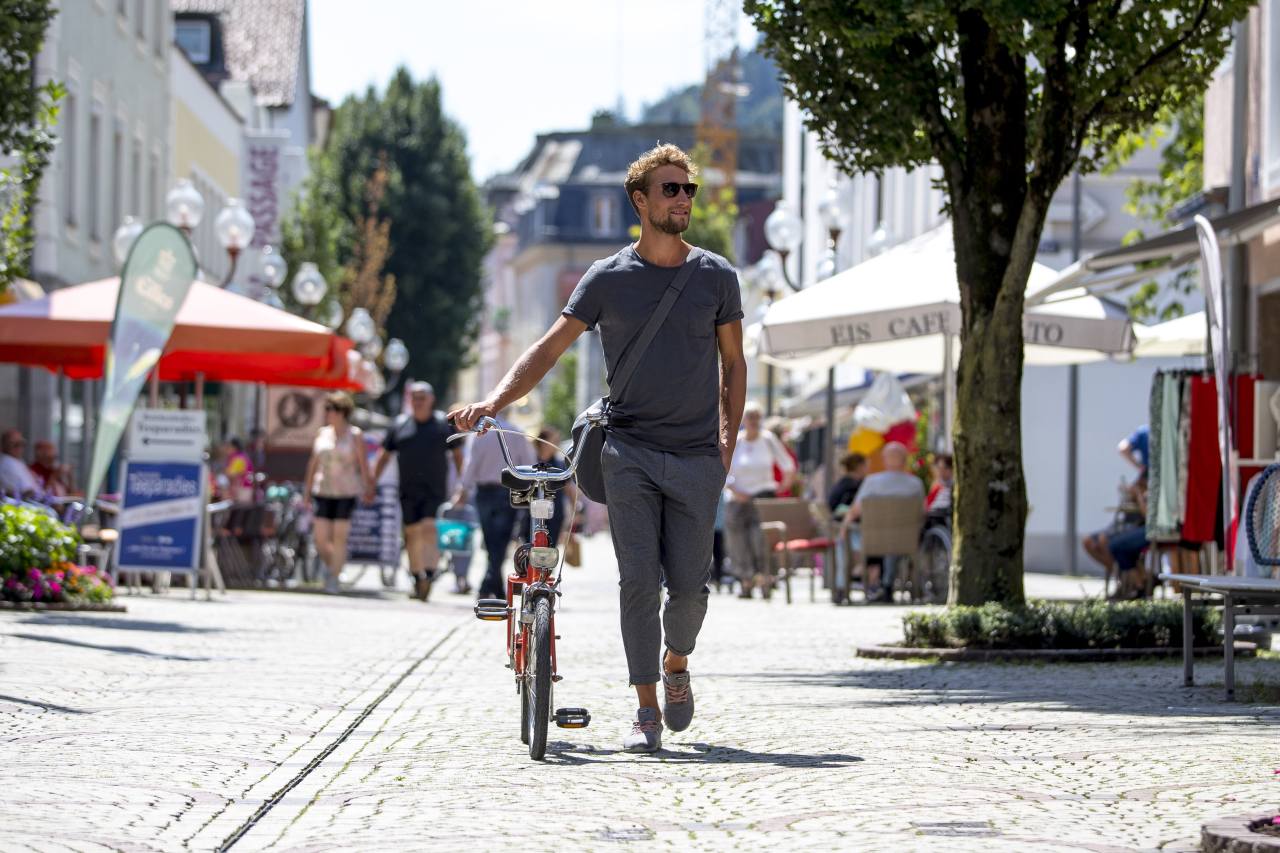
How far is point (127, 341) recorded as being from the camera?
55.0 ft

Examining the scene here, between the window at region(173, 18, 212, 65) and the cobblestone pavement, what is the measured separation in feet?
150

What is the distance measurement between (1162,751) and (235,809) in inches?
123

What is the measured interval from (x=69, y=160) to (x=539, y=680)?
27.1 m

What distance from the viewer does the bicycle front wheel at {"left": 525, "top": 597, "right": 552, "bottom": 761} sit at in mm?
7957

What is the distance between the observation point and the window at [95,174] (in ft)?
117

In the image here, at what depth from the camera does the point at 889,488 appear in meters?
20.4

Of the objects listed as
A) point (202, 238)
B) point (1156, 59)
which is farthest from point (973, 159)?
point (202, 238)

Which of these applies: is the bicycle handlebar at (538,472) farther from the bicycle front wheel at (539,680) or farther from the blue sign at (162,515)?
the blue sign at (162,515)

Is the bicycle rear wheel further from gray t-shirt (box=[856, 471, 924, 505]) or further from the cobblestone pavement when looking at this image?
the cobblestone pavement

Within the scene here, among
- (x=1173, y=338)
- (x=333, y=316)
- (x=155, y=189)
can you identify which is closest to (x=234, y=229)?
(x=1173, y=338)

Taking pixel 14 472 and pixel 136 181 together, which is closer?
pixel 14 472

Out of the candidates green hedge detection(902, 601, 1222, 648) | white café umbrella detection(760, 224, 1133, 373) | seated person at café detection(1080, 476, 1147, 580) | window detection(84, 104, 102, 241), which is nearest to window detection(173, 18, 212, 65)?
window detection(84, 104, 102, 241)

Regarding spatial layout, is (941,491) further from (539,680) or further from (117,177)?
(117,177)

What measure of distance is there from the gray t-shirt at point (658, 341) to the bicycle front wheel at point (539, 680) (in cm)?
67
